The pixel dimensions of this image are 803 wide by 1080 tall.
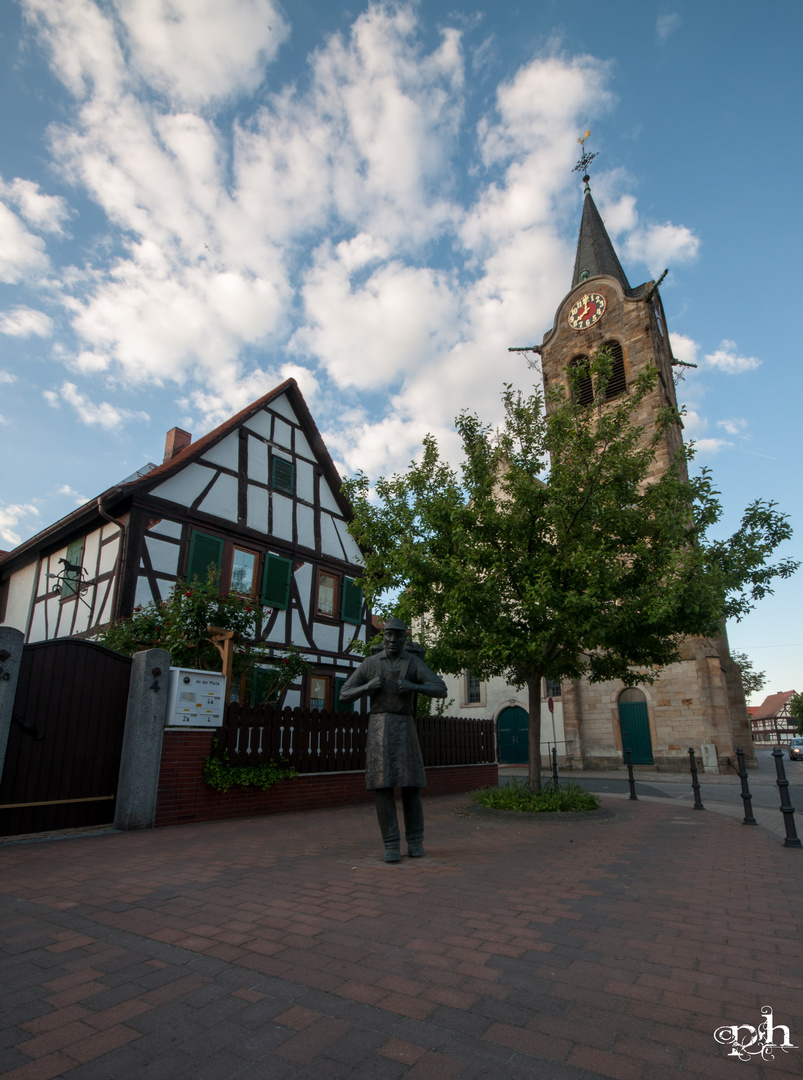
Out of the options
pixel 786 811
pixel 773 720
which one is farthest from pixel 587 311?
pixel 773 720

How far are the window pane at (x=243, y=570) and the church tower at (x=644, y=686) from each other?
34.0 ft

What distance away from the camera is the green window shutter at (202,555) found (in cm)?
1353

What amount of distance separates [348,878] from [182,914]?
1.42 m

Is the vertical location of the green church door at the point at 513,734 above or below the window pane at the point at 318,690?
below

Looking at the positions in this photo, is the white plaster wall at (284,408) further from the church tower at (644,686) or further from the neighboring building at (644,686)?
the church tower at (644,686)

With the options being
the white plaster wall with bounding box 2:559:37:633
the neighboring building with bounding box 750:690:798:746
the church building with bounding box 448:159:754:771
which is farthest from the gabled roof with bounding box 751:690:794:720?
the white plaster wall with bounding box 2:559:37:633

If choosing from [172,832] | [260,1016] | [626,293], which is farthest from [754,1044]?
[626,293]

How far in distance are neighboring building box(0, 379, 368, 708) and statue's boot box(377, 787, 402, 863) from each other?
21.8 feet

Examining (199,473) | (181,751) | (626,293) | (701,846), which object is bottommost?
(701,846)

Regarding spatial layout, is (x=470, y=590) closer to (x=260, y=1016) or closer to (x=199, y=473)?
(x=260, y=1016)

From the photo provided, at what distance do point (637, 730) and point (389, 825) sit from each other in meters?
19.6

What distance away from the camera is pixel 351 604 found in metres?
17.4

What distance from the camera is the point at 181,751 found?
7.56 m

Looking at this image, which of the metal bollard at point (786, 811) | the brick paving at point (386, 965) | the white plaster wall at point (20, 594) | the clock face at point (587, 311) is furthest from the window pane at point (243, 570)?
the clock face at point (587, 311)
